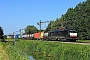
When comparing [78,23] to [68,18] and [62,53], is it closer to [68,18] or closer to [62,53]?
[68,18]

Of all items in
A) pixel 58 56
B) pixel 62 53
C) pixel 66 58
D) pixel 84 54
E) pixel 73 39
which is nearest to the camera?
pixel 84 54

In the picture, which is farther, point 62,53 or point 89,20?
point 89,20

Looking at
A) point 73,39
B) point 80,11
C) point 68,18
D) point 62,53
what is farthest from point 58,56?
point 68,18

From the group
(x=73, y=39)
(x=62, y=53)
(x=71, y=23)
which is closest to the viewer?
(x=62, y=53)

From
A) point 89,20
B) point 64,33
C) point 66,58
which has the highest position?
point 89,20

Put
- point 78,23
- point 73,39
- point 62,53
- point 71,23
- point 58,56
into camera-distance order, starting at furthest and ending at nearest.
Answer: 1. point 71,23
2. point 78,23
3. point 73,39
4. point 58,56
5. point 62,53

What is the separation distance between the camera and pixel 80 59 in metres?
21.2

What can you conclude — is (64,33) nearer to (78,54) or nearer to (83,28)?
(83,28)

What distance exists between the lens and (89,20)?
85312 mm

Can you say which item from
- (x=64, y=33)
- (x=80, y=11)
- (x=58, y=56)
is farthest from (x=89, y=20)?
(x=58, y=56)

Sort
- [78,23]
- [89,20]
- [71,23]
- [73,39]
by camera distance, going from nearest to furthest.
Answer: [73,39]
[89,20]
[78,23]
[71,23]

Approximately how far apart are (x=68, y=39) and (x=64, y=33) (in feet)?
7.32

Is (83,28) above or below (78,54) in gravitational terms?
above

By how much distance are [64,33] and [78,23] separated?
26.9 metres
